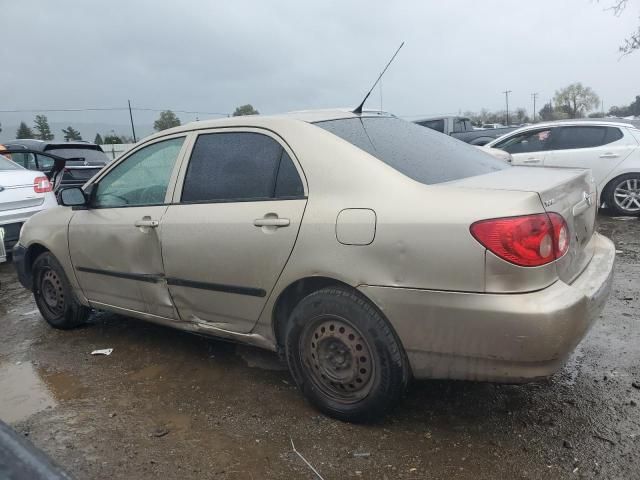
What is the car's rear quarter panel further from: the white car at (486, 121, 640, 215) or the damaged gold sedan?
the white car at (486, 121, 640, 215)

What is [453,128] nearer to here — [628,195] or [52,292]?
[628,195]

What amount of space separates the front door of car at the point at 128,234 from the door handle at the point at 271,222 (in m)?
0.83

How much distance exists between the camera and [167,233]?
10.6 ft

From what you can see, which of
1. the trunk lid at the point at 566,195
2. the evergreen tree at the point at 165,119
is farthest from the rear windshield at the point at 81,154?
the evergreen tree at the point at 165,119

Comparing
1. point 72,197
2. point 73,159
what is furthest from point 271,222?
point 73,159

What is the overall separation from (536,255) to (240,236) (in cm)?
149

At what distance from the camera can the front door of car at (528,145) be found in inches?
331

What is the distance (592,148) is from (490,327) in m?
7.05

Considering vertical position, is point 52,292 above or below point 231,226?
below

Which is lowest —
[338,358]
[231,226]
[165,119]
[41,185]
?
[338,358]

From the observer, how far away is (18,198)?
6.09 m

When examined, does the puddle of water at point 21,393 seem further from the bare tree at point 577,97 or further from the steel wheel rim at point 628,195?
the bare tree at point 577,97

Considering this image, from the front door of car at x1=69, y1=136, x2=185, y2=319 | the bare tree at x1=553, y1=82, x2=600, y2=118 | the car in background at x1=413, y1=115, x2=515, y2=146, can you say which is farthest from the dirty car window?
the bare tree at x1=553, y1=82, x2=600, y2=118

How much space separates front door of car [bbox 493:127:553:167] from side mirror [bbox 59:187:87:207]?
6.59m
